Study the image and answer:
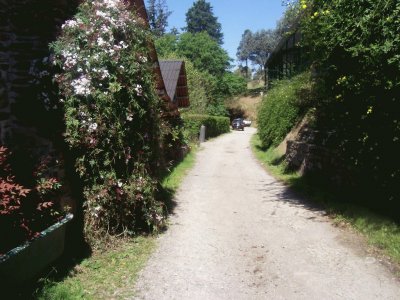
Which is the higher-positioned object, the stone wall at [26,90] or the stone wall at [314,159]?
the stone wall at [26,90]

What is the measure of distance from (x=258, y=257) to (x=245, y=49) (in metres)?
95.2

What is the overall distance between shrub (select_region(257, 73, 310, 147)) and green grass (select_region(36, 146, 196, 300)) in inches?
418

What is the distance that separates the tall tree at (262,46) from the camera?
3552 inches

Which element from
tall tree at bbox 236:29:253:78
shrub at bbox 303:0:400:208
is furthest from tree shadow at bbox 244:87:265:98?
shrub at bbox 303:0:400:208

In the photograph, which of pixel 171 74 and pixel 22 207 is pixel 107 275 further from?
pixel 171 74

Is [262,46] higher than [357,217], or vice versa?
[262,46]

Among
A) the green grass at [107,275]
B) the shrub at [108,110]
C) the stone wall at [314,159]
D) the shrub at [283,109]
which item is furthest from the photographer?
the shrub at [283,109]

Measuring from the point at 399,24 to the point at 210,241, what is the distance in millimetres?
4843

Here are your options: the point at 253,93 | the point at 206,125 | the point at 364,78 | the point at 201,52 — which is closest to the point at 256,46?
the point at 253,93

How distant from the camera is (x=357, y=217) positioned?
798cm

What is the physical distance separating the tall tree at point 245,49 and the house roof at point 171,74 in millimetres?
77386

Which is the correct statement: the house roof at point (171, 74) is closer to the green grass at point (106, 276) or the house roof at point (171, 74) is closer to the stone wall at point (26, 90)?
the stone wall at point (26, 90)

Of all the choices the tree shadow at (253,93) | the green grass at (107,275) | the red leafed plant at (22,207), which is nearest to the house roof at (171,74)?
the green grass at (107,275)

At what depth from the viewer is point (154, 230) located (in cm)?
753
